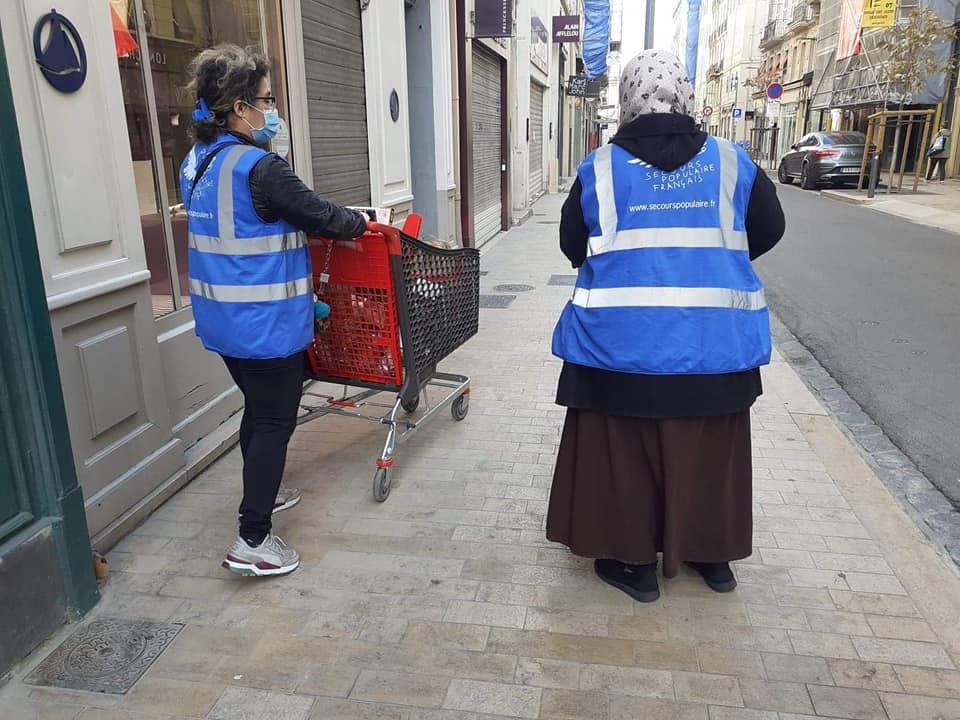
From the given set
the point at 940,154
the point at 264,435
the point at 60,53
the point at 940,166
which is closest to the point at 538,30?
the point at 940,154

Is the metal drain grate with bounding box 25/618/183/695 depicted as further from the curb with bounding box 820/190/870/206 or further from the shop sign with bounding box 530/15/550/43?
the curb with bounding box 820/190/870/206

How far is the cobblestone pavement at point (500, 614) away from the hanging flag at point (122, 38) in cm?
220

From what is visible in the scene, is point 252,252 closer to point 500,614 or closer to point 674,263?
point 674,263

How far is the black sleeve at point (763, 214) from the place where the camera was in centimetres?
268

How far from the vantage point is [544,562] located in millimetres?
3295

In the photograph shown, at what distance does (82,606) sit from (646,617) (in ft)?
6.99

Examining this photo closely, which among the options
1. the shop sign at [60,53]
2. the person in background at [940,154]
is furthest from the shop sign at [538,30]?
the shop sign at [60,53]

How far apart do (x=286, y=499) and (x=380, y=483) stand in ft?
1.51

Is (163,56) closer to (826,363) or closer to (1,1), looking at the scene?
(1,1)

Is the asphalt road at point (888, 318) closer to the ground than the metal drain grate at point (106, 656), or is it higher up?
closer to the ground

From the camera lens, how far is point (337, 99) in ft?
20.3

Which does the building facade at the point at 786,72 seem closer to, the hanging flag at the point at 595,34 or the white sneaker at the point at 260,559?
the hanging flag at the point at 595,34

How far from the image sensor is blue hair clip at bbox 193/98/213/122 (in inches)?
113

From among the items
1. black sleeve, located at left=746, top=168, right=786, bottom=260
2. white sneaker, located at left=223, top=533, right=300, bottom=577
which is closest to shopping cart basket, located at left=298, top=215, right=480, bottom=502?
white sneaker, located at left=223, top=533, right=300, bottom=577
